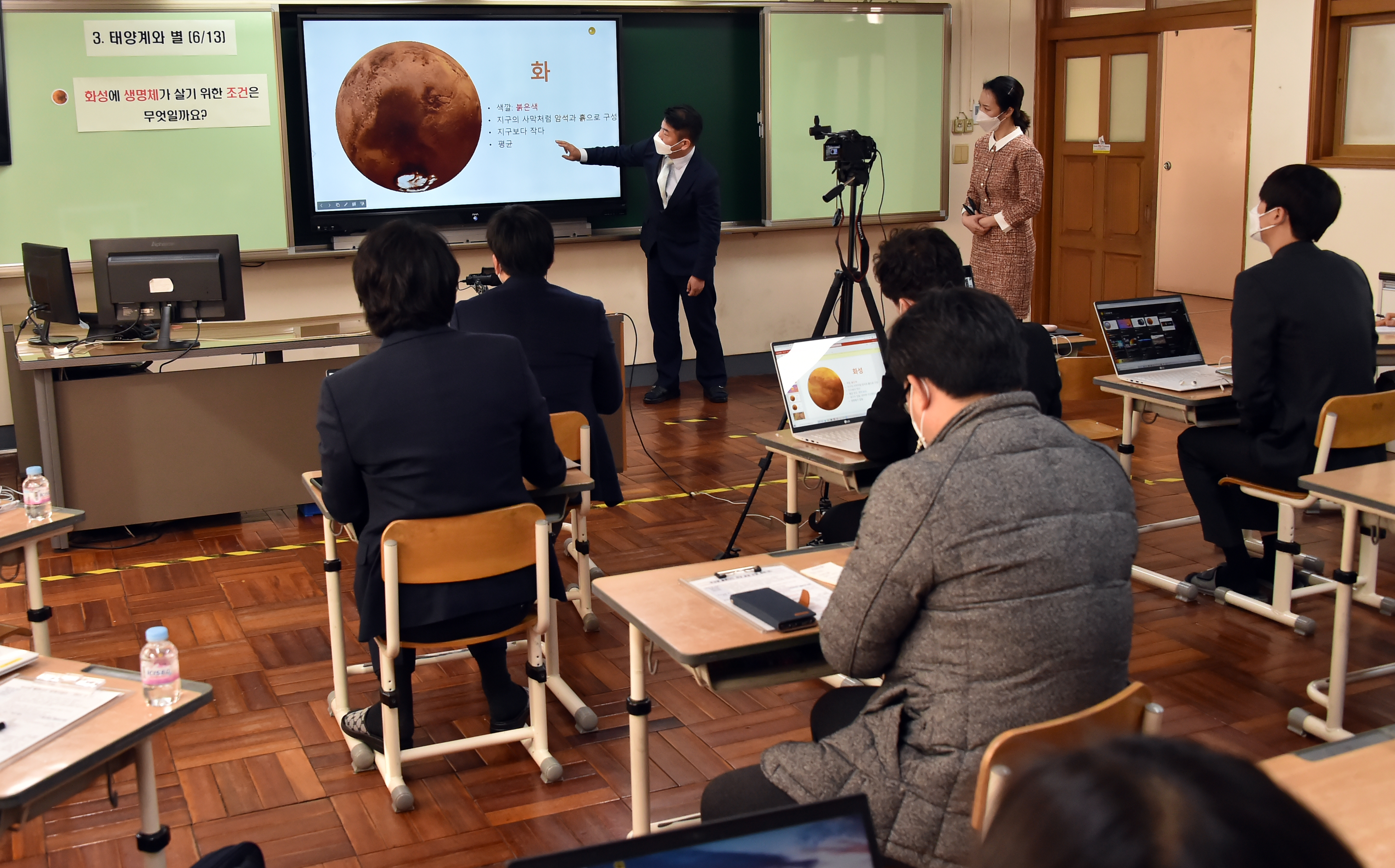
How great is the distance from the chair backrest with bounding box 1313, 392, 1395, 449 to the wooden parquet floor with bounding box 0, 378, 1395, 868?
62cm

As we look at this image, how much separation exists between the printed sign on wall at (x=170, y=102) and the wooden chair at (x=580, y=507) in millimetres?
3480

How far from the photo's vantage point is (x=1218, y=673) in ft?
11.3

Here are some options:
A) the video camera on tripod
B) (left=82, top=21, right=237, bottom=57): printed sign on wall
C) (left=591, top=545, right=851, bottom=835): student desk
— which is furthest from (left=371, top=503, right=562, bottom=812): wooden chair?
(left=82, top=21, right=237, bottom=57): printed sign on wall

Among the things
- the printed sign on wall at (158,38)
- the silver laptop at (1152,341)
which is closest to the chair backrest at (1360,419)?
the silver laptop at (1152,341)

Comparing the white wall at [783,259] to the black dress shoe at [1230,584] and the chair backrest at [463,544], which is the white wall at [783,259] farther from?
the chair backrest at [463,544]

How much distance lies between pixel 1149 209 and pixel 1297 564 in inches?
155

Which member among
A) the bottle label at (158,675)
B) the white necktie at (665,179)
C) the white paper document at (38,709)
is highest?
the white necktie at (665,179)

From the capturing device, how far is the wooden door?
299 inches

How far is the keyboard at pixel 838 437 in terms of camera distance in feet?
11.2

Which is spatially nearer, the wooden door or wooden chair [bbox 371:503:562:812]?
wooden chair [bbox 371:503:562:812]

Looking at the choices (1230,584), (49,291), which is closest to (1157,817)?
(1230,584)

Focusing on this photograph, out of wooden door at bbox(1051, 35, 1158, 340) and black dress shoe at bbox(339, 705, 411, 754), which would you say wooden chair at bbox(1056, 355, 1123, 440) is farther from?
wooden door at bbox(1051, 35, 1158, 340)

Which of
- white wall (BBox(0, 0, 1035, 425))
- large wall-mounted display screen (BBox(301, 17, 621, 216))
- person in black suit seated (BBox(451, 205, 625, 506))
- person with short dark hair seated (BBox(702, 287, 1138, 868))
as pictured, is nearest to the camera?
person with short dark hair seated (BBox(702, 287, 1138, 868))

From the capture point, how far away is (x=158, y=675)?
185 cm
